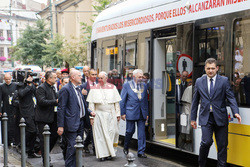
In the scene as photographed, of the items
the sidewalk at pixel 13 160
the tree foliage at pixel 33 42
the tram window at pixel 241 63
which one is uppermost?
the tree foliage at pixel 33 42

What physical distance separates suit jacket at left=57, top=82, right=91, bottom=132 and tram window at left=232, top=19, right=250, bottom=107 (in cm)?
266

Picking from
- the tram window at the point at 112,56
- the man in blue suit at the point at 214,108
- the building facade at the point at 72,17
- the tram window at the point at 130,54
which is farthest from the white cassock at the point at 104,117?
the building facade at the point at 72,17

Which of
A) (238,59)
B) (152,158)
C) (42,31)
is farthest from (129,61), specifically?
(42,31)

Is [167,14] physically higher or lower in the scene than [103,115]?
higher

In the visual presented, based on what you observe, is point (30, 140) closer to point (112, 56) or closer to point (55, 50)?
point (112, 56)

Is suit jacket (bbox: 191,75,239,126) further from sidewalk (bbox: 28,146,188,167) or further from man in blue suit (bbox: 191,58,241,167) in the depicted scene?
sidewalk (bbox: 28,146,188,167)

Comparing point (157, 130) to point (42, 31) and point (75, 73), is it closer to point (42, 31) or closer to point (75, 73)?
point (75, 73)

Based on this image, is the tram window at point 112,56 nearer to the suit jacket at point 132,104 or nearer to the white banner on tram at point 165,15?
the white banner on tram at point 165,15

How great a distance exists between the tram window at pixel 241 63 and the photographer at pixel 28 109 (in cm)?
479

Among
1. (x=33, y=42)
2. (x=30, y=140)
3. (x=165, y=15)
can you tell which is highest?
(x=33, y=42)

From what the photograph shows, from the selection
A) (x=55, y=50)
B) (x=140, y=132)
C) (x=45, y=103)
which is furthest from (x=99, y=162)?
(x=55, y=50)

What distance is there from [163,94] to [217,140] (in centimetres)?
259

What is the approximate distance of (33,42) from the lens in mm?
44688

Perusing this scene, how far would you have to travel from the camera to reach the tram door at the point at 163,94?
29.0 ft
